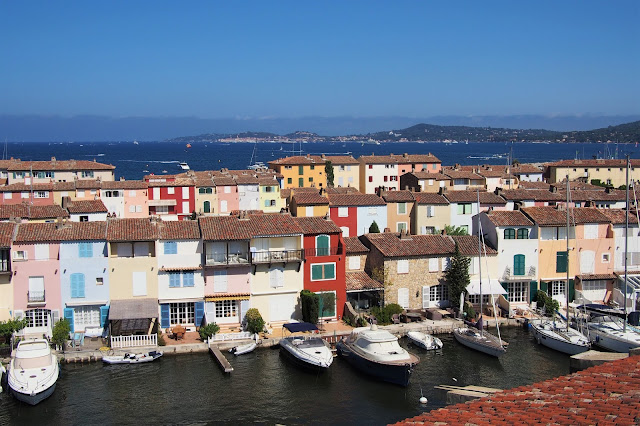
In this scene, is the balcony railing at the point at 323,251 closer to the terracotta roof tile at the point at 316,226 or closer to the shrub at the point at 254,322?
the terracotta roof tile at the point at 316,226

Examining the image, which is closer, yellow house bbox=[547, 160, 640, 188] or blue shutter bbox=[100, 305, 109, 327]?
blue shutter bbox=[100, 305, 109, 327]

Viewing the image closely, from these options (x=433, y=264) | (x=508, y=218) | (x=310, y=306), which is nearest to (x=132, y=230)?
(x=310, y=306)

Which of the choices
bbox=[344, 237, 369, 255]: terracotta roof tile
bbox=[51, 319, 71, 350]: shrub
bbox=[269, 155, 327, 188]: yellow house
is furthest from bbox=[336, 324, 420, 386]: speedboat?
bbox=[269, 155, 327, 188]: yellow house

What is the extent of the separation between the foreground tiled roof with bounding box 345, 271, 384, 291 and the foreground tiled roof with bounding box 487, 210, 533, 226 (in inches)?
345

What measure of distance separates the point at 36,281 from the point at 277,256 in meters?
12.6

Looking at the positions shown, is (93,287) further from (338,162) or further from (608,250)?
(338,162)

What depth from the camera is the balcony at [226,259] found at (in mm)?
38438

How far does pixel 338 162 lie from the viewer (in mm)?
92750

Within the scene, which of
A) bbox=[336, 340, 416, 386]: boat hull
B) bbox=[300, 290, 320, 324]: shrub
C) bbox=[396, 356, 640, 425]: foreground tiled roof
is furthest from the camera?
bbox=[300, 290, 320, 324]: shrub

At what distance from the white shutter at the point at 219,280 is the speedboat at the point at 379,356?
745cm

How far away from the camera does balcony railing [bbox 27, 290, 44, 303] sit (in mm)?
36406

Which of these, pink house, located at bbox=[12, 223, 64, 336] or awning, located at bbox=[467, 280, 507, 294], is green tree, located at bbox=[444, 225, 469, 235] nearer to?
awning, located at bbox=[467, 280, 507, 294]

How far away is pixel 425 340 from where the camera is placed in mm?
37562

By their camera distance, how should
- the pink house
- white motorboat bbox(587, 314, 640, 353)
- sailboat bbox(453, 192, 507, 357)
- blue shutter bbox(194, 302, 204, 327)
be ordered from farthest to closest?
blue shutter bbox(194, 302, 204, 327) < white motorboat bbox(587, 314, 640, 353) < sailboat bbox(453, 192, 507, 357) < the pink house
